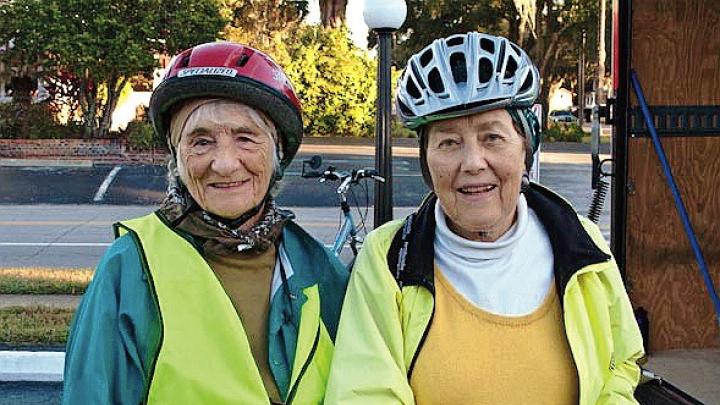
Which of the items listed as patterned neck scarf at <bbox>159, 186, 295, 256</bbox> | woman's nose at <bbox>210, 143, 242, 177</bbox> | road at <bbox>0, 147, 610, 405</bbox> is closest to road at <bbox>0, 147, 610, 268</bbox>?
road at <bbox>0, 147, 610, 405</bbox>

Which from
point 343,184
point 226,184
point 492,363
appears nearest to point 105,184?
point 343,184

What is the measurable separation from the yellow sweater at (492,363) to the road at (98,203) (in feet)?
29.8

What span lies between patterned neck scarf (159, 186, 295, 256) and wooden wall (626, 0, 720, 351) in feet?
11.7

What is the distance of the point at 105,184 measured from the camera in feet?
64.2

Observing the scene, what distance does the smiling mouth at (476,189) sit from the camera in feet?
7.18

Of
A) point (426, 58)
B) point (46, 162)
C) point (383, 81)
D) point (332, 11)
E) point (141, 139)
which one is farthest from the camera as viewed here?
point (332, 11)

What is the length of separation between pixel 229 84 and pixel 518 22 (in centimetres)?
3463

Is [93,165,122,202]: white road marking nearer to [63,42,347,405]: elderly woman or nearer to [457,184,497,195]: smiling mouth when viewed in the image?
[63,42,347,405]: elderly woman

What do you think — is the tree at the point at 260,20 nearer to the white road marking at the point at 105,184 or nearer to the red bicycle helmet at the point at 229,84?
the white road marking at the point at 105,184

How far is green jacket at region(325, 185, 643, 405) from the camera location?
6.88 feet

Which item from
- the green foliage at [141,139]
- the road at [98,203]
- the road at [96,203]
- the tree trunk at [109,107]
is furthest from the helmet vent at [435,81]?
the tree trunk at [109,107]

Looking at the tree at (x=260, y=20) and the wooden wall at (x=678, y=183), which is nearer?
the wooden wall at (x=678, y=183)

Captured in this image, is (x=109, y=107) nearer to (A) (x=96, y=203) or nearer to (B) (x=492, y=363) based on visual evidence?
(A) (x=96, y=203)

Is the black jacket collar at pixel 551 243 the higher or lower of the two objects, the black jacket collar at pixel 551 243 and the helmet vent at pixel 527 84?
the lower
